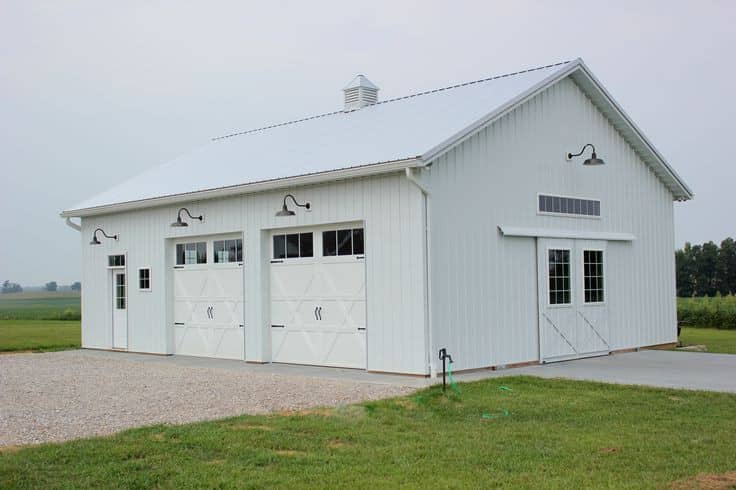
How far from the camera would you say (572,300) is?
49.9 ft

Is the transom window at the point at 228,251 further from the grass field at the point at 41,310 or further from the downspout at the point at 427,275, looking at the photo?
the grass field at the point at 41,310

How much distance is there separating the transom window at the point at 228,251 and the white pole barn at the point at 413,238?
1.7 inches

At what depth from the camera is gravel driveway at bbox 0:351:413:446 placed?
30.1ft

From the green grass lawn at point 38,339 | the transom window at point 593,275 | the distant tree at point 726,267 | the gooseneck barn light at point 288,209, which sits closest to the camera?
the gooseneck barn light at point 288,209

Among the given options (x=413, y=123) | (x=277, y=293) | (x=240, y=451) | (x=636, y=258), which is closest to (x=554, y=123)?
(x=413, y=123)

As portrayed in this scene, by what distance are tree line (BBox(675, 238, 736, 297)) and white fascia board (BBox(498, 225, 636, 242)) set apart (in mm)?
37360

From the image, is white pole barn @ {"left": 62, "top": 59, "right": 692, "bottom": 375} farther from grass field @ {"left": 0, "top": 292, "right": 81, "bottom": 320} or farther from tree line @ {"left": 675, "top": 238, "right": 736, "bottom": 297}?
tree line @ {"left": 675, "top": 238, "right": 736, "bottom": 297}

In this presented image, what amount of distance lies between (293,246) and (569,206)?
16.6 ft

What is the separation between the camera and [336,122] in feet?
59.5

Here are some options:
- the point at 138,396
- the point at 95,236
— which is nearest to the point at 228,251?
the point at 95,236

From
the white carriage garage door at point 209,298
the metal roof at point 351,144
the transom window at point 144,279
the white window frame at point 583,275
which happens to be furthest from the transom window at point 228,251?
the white window frame at point 583,275

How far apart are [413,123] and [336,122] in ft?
11.9

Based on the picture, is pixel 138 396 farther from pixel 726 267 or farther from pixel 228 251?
pixel 726 267

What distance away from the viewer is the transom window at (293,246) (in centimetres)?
1463
